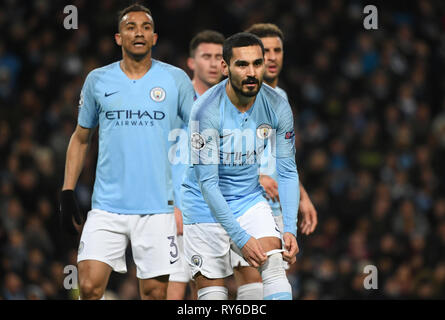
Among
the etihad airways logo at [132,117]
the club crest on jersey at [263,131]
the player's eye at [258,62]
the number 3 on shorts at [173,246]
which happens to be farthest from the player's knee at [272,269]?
the etihad airways logo at [132,117]

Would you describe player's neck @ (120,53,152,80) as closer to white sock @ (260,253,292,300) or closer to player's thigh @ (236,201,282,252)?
player's thigh @ (236,201,282,252)

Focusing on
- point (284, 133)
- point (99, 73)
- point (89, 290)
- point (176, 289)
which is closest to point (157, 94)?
point (99, 73)

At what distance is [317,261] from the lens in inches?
408

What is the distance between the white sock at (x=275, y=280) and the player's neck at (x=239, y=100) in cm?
102

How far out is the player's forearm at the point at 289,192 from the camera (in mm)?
5293

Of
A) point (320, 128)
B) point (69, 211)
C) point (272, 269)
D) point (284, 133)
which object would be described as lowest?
point (272, 269)

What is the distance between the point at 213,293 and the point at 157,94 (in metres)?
1.54

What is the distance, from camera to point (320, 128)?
12.0 meters

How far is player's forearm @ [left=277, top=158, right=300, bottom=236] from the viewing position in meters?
5.29

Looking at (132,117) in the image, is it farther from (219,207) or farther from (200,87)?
(200,87)

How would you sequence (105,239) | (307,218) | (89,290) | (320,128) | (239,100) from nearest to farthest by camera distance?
(239,100) < (89,290) < (105,239) < (307,218) < (320,128)

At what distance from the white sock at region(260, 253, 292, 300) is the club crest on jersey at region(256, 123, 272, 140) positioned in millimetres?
852

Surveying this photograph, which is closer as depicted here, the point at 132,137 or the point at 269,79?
the point at 132,137

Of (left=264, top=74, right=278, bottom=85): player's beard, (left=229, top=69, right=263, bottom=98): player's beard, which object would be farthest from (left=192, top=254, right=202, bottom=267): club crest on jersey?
(left=264, top=74, right=278, bottom=85): player's beard
